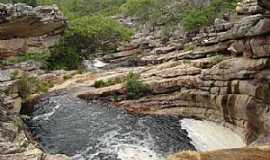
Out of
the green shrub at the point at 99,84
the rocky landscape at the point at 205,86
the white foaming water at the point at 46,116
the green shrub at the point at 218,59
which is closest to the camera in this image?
the rocky landscape at the point at 205,86

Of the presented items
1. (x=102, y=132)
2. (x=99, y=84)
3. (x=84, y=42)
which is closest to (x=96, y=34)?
(x=84, y=42)

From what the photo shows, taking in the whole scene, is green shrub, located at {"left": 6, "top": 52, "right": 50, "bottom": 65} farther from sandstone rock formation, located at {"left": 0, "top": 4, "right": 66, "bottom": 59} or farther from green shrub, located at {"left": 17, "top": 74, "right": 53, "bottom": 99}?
sandstone rock formation, located at {"left": 0, "top": 4, "right": 66, "bottom": 59}

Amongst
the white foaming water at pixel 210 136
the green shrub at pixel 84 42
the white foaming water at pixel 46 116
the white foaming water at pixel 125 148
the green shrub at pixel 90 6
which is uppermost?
the white foaming water at pixel 125 148

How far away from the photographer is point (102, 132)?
2406cm

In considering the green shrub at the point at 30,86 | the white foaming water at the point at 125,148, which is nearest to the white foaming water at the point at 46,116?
the green shrub at the point at 30,86

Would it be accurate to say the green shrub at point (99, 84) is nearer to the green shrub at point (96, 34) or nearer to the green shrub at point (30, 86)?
the green shrub at point (30, 86)

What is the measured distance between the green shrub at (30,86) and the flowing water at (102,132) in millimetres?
2193

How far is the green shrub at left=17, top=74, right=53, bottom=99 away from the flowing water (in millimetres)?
2193

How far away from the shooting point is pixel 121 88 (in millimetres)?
31297

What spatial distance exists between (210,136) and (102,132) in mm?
5699

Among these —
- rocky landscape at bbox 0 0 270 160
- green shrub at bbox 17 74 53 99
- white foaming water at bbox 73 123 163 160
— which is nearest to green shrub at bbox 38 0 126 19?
green shrub at bbox 17 74 53 99

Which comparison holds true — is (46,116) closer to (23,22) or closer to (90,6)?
(23,22)

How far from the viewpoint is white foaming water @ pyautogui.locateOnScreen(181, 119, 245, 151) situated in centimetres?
2300

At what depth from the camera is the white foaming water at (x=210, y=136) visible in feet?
75.5
